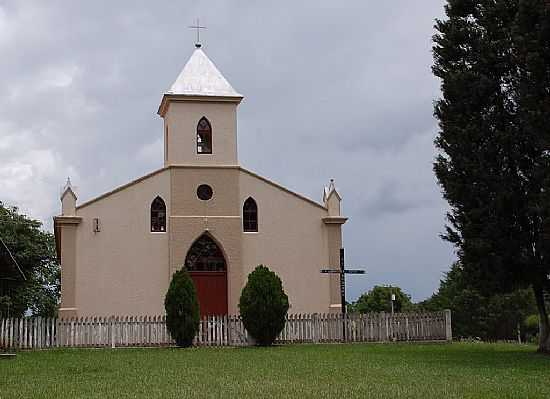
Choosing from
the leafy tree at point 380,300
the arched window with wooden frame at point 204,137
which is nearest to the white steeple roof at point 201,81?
the arched window with wooden frame at point 204,137

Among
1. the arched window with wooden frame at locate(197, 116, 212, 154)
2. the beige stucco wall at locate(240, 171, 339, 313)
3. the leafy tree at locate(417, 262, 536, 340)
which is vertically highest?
the arched window with wooden frame at locate(197, 116, 212, 154)

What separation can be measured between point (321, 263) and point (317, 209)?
6.75 feet

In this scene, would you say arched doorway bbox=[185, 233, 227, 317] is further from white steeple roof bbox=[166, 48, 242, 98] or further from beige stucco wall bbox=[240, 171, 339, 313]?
white steeple roof bbox=[166, 48, 242, 98]

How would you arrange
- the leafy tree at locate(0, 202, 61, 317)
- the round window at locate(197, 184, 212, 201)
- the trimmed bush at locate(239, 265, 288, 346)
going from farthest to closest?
1. the leafy tree at locate(0, 202, 61, 317)
2. the round window at locate(197, 184, 212, 201)
3. the trimmed bush at locate(239, 265, 288, 346)

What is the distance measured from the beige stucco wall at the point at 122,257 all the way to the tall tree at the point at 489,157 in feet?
38.9

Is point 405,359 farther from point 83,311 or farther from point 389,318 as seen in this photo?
point 83,311

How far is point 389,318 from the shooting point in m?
26.2

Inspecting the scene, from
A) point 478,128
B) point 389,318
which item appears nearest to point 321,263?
point 389,318

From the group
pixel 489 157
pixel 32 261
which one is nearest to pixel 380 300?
pixel 32 261

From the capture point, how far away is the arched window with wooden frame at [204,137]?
30.5 meters

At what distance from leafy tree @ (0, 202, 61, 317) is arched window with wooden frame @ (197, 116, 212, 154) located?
13.4 m

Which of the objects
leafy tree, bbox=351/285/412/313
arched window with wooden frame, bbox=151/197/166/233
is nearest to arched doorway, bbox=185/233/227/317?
arched window with wooden frame, bbox=151/197/166/233

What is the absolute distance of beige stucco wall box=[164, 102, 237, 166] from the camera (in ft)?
99.0

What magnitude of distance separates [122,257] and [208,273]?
3.20 m
